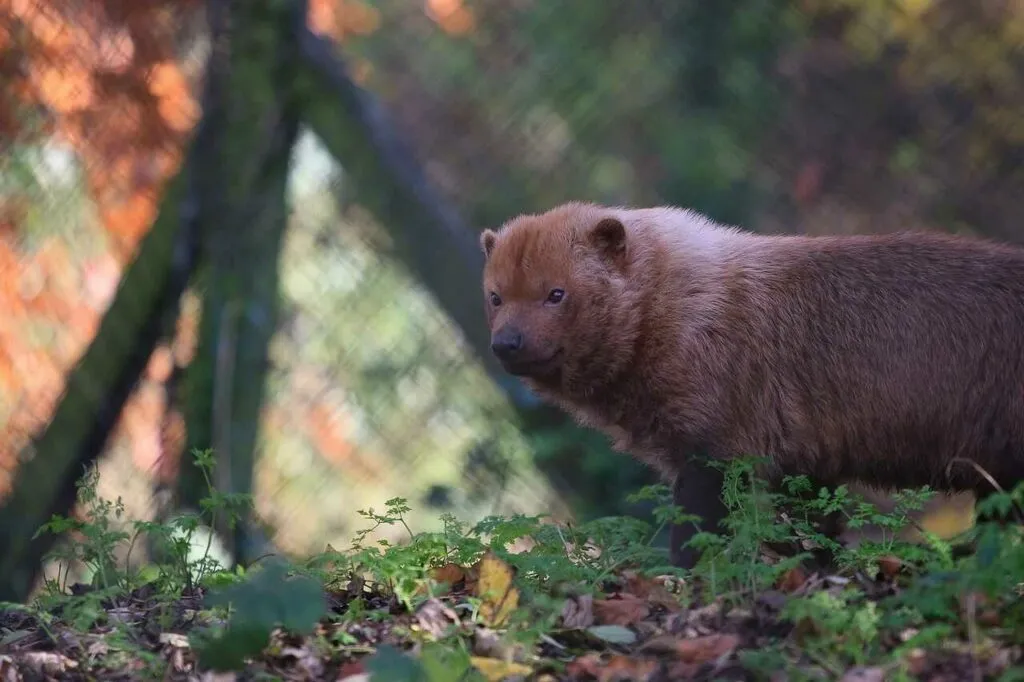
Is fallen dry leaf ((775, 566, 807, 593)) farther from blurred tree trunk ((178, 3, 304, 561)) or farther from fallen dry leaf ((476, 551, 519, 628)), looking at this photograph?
blurred tree trunk ((178, 3, 304, 561))

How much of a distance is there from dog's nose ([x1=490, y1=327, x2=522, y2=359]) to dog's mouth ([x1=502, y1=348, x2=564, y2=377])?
0.05 meters

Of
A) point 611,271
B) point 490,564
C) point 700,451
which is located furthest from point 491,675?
point 611,271

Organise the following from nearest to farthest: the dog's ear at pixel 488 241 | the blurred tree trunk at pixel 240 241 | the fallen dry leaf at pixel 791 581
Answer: the fallen dry leaf at pixel 791 581
the dog's ear at pixel 488 241
the blurred tree trunk at pixel 240 241

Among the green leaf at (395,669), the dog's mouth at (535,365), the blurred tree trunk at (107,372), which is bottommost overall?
the green leaf at (395,669)

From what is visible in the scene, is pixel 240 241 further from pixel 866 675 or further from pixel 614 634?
pixel 866 675

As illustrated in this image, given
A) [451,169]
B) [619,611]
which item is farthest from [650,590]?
[451,169]

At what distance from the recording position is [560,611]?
374cm

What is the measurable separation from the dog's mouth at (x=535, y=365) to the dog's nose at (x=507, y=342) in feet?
0.18

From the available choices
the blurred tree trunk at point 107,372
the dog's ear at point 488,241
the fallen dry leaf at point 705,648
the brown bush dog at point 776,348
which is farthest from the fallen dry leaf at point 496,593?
the blurred tree trunk at point 107,372

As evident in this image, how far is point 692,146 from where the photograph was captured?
28.9 feet

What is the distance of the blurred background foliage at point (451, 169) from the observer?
25.7 ft

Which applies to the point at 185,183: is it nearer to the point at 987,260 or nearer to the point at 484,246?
the point at 484,246

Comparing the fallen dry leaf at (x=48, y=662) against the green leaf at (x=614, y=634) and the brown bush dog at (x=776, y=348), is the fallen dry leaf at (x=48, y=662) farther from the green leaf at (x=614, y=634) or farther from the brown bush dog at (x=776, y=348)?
the brown bush dog at (x=776, y=348)

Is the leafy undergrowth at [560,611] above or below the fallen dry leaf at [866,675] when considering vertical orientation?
above
